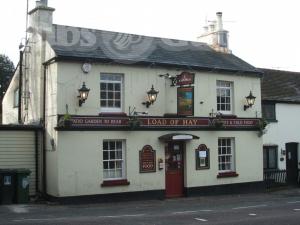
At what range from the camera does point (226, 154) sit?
2181 cm

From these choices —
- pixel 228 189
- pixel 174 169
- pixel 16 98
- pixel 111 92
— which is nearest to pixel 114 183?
pixel 174 169

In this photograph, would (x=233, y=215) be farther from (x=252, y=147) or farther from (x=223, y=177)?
(x=252, y=147)

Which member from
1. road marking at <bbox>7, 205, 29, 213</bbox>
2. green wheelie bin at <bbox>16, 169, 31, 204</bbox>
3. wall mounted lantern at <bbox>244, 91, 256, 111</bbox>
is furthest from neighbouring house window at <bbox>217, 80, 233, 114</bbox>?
road marking at <bbox>7, 205, 29, 213</bbox>

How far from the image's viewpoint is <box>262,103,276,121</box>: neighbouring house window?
81.5 feet

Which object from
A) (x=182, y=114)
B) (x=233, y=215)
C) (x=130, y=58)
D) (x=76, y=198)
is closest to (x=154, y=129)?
(x=182, y=114)

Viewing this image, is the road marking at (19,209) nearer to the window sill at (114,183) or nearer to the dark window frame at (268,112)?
the window sill at (114,183)

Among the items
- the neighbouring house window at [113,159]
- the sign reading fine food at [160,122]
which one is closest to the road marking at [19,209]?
the sign reading fine food at [160,122]

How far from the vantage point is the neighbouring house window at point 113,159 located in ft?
61.2

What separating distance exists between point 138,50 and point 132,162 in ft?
15.6

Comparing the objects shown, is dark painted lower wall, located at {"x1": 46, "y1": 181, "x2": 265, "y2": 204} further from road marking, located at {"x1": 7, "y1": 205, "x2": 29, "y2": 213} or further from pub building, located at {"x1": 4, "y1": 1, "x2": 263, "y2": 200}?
road marking, located at {"x1": 7, "y1": 205, "x2": 29, "y2": 213}

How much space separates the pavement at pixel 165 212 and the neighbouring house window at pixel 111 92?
3.66m

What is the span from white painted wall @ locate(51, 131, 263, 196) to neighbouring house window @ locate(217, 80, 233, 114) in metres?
1.10

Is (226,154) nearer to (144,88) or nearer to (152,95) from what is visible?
(152,95)

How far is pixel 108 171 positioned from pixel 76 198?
66.5 inches
